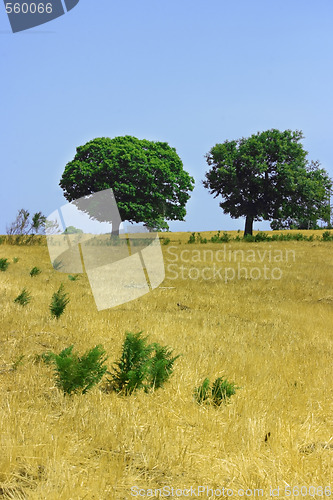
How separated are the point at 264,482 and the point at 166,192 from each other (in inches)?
1737

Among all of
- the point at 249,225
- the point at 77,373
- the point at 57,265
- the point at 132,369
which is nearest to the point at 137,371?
the point at 132,369

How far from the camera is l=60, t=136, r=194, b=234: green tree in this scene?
147 ft

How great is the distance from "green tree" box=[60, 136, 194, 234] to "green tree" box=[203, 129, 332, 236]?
17.8 feet

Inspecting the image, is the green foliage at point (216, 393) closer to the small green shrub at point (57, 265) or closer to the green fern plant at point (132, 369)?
the green fern plant at point (132, 369)

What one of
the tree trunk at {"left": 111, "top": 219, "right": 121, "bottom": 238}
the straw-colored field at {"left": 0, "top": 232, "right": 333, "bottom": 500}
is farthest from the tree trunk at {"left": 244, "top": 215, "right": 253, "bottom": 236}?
the straw-colored field at {"left": 0, "top": 232, "right": 333, "bottom": 500}

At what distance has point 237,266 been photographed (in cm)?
2248

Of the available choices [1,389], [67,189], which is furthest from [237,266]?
[67,189]

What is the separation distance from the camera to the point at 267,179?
50.6m

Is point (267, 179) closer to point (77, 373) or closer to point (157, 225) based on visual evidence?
point (157, 225)

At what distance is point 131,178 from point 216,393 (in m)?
40.9

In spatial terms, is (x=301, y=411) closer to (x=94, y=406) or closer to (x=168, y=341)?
(x=94, y=406)

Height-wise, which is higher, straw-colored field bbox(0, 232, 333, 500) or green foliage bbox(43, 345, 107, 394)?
green foliage bbox(43, 345, 107, 394)

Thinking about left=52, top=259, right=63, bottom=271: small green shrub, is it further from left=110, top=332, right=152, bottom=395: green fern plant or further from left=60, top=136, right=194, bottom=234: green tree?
left=60, top=136, right=194, bottom=234: green tree

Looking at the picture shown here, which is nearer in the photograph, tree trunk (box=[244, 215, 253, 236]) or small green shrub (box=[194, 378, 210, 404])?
small green shrub (box=[194, 378, 210, 404])
